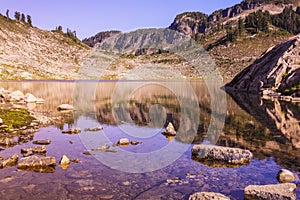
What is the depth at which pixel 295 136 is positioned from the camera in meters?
26.6

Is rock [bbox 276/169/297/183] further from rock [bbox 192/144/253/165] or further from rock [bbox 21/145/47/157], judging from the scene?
rock [bbox 21/145/47/157]

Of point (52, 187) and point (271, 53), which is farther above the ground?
point (271, 53)

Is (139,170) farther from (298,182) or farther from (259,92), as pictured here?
(259,92)

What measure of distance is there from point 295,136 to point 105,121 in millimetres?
A: 22884

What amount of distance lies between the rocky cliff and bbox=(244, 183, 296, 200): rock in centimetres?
6091

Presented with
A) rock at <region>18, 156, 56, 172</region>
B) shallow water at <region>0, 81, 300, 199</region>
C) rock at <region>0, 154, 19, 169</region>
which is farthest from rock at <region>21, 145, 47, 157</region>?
rock at <region>18, 156, 56, 172</region>

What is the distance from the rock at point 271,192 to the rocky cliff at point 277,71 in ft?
200

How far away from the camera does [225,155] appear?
62.8 ft

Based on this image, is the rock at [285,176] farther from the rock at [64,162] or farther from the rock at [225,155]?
the rock at [64,162]

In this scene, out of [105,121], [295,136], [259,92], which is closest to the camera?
[295,136]

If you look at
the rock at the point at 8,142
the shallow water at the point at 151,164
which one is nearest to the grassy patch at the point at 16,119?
the shallow water at the point at 151,164

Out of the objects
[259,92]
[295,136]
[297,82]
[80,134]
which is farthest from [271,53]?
[80,134]

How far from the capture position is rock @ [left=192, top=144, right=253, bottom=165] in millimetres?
18828

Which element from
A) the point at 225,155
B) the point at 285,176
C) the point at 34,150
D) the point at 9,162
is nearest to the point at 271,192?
the point at 285,176
